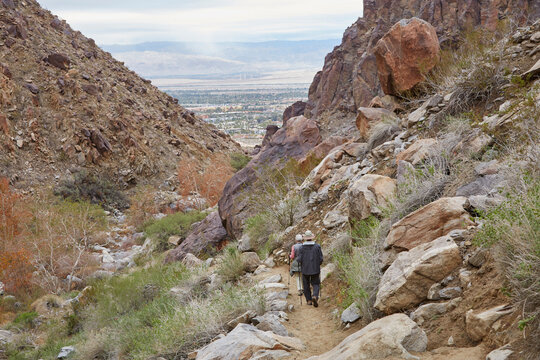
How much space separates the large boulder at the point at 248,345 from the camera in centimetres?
536

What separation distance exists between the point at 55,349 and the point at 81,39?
38.9 metres

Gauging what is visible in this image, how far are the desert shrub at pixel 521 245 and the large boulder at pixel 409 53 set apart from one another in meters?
9.69

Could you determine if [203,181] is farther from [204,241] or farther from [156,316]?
[156,316]

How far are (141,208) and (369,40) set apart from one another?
2028cm

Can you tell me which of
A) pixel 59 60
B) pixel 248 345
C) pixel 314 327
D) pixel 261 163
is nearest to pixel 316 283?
pixel 314 327

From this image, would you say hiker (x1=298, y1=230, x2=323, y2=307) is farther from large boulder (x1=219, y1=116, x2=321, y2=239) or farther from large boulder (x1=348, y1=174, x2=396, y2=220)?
large boulder (x1=219, y1=116, x2=321, y2=239)

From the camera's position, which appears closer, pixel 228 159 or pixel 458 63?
pixel 458 63

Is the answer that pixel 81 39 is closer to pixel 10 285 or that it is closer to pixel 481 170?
pixel 10 285

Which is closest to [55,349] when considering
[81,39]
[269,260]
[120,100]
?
[269,260]

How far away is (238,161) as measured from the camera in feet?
133

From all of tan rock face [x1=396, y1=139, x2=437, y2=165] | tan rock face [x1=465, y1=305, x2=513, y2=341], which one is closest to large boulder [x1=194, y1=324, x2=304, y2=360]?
tan rock face [x1=465, y1=305, x2=513, y2=341]

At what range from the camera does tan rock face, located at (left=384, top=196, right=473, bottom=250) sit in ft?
18.8

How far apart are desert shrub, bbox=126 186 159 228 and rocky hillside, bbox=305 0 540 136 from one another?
11490 mm

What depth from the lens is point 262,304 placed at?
7.30 metres
